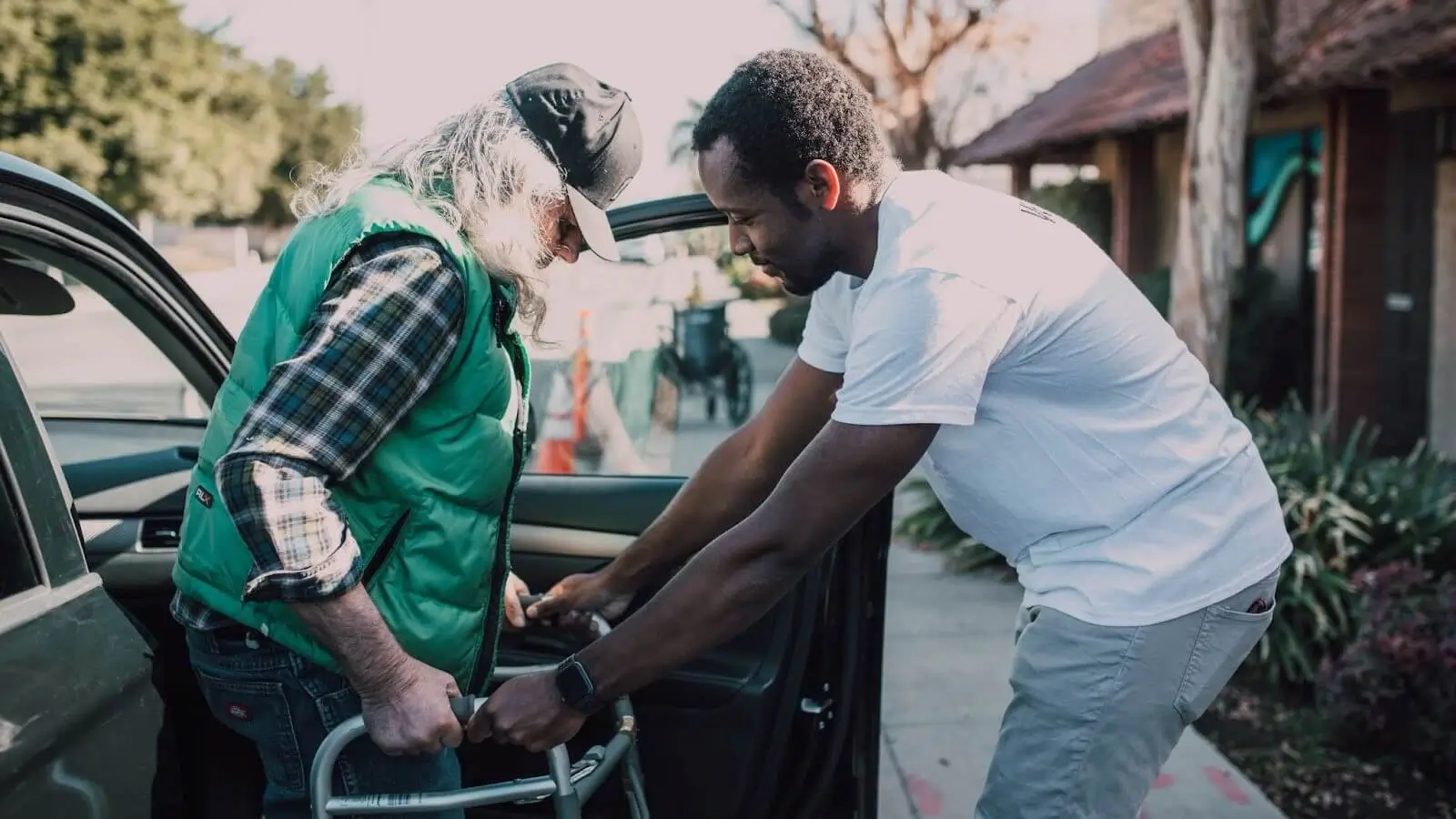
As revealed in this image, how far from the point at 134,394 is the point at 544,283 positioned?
10.5 m

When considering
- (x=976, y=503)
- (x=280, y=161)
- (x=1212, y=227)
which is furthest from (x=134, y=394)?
(x=280, y=161)

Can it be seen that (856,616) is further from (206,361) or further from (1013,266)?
(206,361)

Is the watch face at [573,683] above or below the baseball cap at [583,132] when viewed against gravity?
below

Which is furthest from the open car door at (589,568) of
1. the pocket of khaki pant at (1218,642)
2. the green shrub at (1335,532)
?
the green shrub at (1335,532)

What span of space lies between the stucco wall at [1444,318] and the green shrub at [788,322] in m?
5.42

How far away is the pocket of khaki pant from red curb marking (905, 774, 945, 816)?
1834mm

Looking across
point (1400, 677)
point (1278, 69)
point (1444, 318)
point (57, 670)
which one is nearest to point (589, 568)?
point (57, 670)

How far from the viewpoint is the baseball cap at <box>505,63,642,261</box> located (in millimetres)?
1934

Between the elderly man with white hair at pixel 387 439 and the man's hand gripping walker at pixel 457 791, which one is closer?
the elderly man with white hair at pixel 387 439

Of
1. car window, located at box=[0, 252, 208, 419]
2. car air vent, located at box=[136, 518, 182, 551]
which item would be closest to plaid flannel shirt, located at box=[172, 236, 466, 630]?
car air vent, located at box=[136, 518, 182, 551]

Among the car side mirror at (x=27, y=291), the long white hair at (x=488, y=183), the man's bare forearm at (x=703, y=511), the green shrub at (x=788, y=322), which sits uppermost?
the long white hair at (x=488, y=183)

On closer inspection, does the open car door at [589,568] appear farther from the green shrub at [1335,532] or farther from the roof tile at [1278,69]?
the roof tile at [1278,69]

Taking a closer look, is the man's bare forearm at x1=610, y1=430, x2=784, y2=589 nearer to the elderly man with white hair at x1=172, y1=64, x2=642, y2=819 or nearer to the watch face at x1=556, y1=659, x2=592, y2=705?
the elderly man with white hair at x1=172, y1=64, x2=642, y2=819

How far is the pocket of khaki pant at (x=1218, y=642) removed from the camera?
80.3 inches
